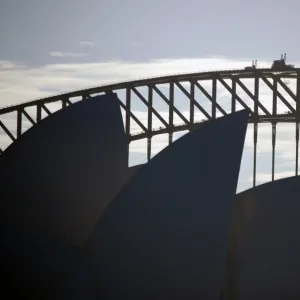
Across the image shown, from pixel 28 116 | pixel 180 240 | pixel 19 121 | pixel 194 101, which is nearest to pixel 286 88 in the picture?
pixel 194 101

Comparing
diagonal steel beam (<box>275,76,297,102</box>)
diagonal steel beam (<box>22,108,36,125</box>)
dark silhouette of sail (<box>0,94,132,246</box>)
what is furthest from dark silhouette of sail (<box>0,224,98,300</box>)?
diagonal steel beam (<box>275,76,297,102</box>)

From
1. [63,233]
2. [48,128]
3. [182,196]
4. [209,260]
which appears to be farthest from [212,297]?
[48,128]

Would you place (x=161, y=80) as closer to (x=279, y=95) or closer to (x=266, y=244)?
(x=279, y=95)

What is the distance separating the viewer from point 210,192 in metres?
29.9

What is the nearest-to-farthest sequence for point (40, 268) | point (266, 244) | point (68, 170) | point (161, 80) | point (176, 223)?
point (176, 223) < point (266, 244) < point (40, 268) < point (68, 170) < point (161, 80)

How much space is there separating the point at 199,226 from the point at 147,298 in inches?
105

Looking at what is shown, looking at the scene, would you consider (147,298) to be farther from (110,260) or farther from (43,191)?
(43,191)

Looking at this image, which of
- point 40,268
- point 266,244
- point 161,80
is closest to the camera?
point 266,244

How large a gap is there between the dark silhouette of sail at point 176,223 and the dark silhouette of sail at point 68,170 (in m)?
2.79

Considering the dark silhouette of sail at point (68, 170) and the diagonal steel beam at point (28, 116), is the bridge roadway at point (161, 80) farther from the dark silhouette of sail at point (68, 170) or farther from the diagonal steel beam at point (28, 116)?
the dark silhouette of sail at point (68, 170)

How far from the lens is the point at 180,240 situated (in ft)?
96.4

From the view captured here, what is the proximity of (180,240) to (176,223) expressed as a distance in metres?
0.53

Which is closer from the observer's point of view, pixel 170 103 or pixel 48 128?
pixel 48 128

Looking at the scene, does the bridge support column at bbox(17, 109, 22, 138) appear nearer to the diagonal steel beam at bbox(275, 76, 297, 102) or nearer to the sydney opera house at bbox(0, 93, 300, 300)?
the diagonal steel beam at bbox(275, 76, 297, 102)
